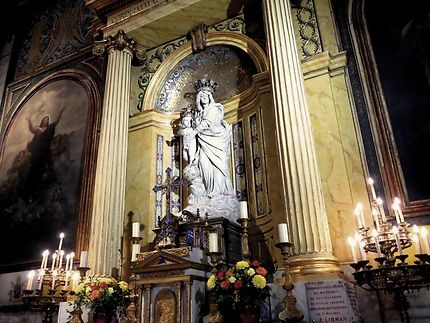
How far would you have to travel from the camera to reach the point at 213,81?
24.6 feet

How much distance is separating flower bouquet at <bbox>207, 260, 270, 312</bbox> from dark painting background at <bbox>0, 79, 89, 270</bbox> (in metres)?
4.16

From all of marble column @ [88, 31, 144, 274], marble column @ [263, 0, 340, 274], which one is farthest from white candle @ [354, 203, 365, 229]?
marble column @ [88, 31, 144, 274]

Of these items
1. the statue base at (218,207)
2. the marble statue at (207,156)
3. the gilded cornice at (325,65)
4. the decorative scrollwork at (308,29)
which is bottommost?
the statue base at (218,207)

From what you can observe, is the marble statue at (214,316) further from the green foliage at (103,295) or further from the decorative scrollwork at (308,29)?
the decorative scrollwork at (308,29)

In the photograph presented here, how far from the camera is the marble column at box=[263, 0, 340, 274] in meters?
4.41

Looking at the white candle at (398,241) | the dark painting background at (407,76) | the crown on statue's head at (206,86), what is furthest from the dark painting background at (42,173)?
the dark painting background at (407,76)

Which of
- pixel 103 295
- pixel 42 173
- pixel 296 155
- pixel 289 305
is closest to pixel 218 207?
pixel 296 155

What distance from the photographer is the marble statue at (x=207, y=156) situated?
590 centimetres

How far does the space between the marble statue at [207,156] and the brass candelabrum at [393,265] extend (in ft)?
7.17

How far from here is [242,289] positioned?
381cm

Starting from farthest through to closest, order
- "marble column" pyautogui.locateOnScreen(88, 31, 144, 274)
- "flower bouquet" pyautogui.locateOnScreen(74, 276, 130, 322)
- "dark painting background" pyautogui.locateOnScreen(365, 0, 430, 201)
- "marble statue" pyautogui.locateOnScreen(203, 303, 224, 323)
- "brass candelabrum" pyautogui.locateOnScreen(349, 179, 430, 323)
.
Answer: "marble column" pyautogui.locateOnScreen(88, 31, 144, 274) → "dark painting background" pyautogui.locateOnScreen(365, 0, 430, 201) → "flower bouquet" pyautogui.locateOnScreen(74, 276, 130, 322) → "marble statue" pyautogui.locateOnScreen(203, 303, 224, 323) → "brass candelabrum" pyautogui.locateOnScreen(349, 179, 430, 323)

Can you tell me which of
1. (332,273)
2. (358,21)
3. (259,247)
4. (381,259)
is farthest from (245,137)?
(381,259)

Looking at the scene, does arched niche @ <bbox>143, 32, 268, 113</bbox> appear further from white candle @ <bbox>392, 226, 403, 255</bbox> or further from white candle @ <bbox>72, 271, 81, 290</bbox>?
white candle @ <bbox>392, 226, 403, 255</bbox>

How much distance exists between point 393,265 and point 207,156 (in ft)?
11.4
